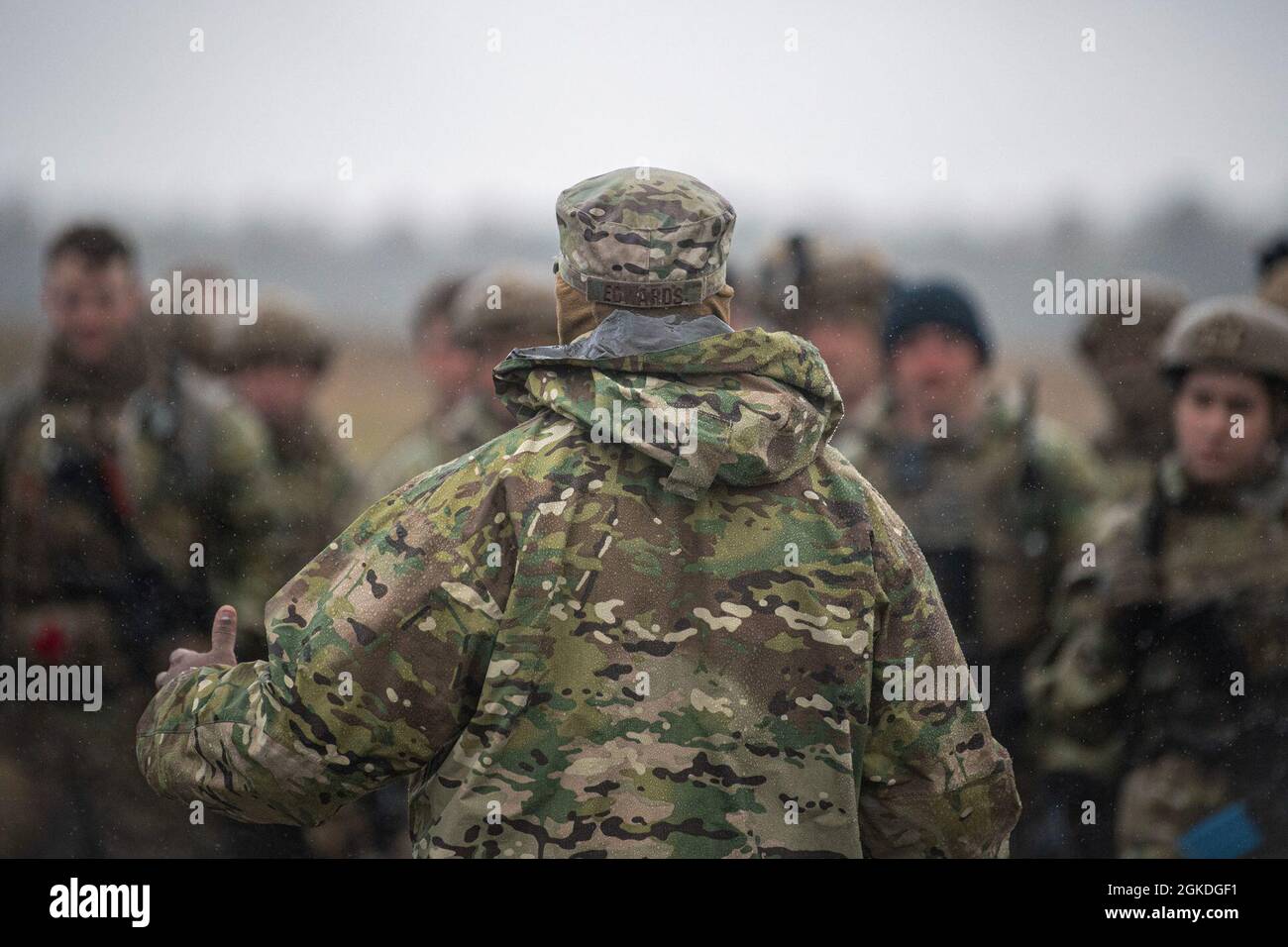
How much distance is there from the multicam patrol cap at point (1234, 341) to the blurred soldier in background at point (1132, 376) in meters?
0.30

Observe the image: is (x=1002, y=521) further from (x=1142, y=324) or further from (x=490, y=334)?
(x=490, y=334)

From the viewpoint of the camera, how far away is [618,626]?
2.10m

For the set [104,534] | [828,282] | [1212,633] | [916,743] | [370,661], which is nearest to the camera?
[370,661]

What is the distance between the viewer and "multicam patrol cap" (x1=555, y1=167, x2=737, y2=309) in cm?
214

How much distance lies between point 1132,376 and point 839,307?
3.70 ft

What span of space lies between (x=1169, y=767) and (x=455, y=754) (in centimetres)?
312

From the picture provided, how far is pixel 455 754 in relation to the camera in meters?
2.11

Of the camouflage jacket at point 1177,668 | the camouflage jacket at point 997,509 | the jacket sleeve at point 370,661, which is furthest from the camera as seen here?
the camouflage jacket at point 997,509

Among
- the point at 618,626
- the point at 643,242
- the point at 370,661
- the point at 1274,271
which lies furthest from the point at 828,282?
the point at 370,661

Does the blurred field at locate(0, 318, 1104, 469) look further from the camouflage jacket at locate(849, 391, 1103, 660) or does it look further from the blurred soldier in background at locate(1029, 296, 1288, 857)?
the blurred soldier in background at locate(1029, 296, 1288, 857)

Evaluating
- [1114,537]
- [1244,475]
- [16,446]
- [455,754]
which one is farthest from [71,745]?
[1244,475]

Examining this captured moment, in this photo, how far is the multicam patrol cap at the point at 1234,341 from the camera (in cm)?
473

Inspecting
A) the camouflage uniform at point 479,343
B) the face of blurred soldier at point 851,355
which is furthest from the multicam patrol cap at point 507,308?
the face of blurred soldier at point 851,355

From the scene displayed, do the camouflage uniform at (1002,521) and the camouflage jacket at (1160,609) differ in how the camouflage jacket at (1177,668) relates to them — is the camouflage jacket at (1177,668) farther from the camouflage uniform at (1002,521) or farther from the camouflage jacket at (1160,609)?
the camouflage uniform at (1002,521)
